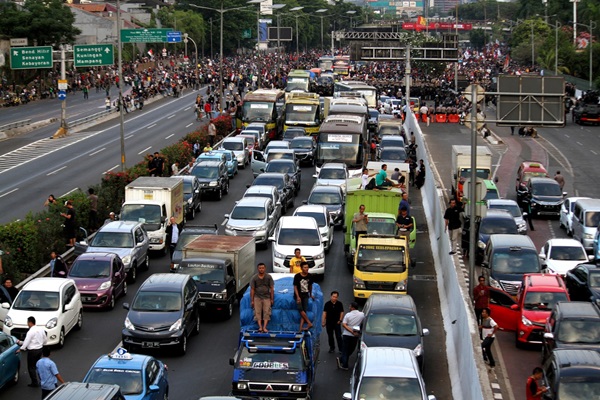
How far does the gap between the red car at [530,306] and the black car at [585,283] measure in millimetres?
1194

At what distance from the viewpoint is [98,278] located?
1182 inches

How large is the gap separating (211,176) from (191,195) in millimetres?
4596

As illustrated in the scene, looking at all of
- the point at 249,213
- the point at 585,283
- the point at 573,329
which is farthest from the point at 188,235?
the point at 573,329

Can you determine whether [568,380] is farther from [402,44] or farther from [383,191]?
[402,44]

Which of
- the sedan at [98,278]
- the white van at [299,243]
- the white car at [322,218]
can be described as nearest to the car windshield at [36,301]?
the sedan at [98,278]

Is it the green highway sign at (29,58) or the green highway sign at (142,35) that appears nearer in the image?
the green highway sign at (29,58)

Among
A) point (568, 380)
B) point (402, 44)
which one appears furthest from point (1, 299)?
point (402, 44)

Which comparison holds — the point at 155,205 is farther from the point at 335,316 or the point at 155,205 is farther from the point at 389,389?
the point at 389,389

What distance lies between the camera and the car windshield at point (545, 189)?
1854 inches

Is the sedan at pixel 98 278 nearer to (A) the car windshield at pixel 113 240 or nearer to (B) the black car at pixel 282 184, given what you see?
(A) the car windshield at pixel 113 240

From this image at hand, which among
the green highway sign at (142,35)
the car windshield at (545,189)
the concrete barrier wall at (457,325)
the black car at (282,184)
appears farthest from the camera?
the green highway sign at (142,35)

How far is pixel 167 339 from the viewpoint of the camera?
25.4m

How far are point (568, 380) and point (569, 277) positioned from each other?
427 inches

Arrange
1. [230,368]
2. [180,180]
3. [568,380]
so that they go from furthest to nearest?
[180,180], [230,368], [568,380]
